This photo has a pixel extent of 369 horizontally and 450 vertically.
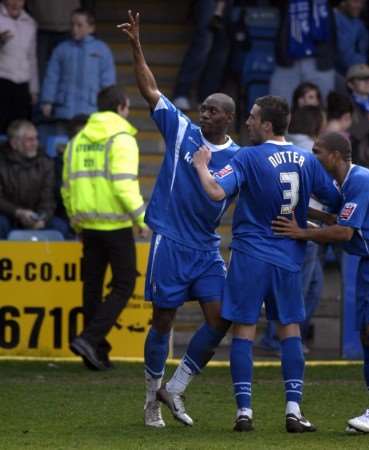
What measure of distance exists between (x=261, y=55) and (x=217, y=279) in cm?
735

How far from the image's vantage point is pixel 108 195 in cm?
1255

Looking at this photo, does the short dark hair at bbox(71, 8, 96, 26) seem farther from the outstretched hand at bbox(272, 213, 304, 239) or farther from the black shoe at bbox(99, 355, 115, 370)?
the outstretched hand at bbox(272, 213, 304, 239)

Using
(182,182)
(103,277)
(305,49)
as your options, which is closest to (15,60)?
(305,49)

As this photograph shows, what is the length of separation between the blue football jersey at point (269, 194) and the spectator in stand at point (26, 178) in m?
5.30

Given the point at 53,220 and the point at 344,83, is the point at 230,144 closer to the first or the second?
the point at 53,220

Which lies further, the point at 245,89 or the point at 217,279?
the point at 245,89

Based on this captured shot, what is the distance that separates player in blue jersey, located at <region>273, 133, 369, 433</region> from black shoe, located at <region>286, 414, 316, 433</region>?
0.25m

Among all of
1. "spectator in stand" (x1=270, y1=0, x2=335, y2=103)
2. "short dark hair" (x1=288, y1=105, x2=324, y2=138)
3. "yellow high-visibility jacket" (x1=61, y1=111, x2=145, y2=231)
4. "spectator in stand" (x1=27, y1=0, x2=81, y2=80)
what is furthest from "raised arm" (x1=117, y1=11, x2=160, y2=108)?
"spectator in stand" (x1=27, y1=0, x2=81, y2=80)

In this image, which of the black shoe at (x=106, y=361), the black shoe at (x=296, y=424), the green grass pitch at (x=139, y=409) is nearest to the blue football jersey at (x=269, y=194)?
the black shoe at (x=296, y=424)

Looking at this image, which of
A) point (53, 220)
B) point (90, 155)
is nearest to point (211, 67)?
point (53, 220)

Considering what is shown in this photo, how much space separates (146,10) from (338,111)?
15.0ft

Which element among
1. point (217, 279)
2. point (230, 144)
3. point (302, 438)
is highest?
point (230, 144)

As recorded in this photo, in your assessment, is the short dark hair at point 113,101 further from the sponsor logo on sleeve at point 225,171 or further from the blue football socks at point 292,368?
the blue football socks at point 292,368

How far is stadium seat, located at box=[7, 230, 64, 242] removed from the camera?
14086 millimetres
